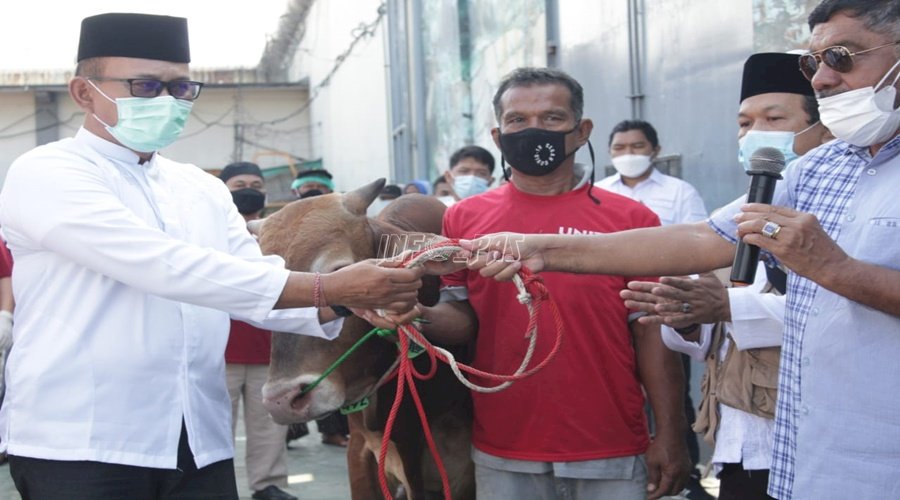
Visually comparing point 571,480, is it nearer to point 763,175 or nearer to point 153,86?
point 763,175

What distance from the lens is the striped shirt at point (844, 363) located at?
8.33 ft

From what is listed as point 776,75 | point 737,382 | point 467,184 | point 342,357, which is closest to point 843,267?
point 737,382

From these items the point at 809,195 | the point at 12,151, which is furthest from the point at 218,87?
the point at 809,195

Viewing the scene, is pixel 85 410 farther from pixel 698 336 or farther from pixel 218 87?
pixel 218 87

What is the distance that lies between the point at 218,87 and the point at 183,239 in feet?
79.4

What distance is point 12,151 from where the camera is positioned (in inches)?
1030

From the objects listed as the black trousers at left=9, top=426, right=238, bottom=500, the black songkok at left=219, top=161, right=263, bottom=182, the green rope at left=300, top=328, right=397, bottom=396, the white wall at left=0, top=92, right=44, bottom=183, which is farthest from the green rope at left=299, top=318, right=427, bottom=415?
the white wall at left=0, top=92, right=44, bottom=183

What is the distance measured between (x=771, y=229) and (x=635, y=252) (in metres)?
0.73

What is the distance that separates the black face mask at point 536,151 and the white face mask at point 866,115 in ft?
3.50

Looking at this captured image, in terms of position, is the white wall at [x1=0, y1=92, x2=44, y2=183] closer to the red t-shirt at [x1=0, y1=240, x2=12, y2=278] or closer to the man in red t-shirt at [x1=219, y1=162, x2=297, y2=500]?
the man in red t-shirt at [x1=219, y1=162, x2=297, y2=500]

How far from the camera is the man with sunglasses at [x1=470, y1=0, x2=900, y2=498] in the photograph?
2518 millimetres

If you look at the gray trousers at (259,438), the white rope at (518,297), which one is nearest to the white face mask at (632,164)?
the gray trousers at (259,438)

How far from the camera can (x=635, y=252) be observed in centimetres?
322

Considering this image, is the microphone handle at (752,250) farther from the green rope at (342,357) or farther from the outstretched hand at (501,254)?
the green rope at (342,357)
